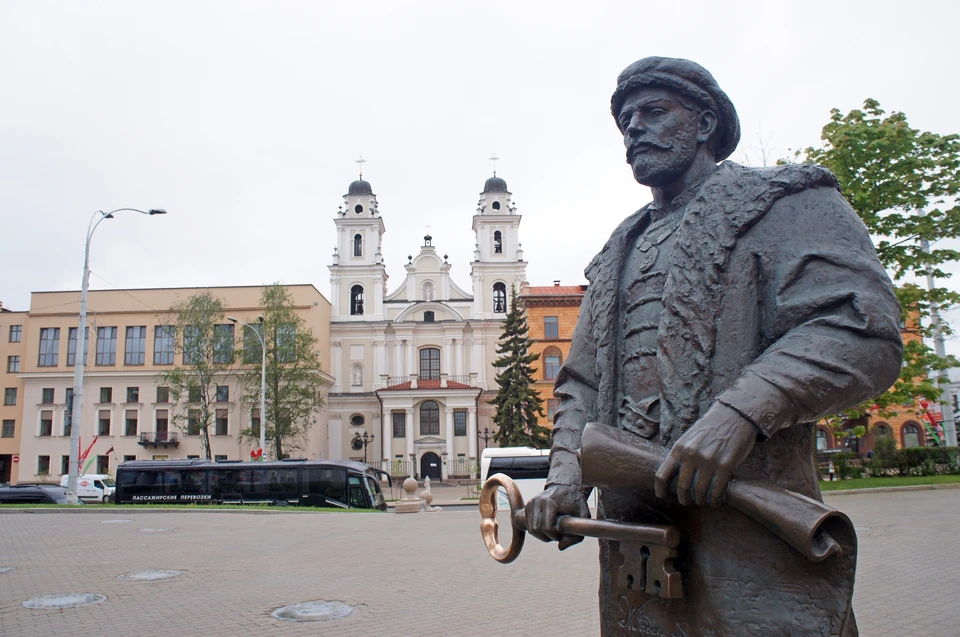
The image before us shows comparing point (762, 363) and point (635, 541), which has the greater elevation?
point (762, 363)

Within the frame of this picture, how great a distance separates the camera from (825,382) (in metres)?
1.81

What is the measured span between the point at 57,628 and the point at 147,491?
83.1 ft

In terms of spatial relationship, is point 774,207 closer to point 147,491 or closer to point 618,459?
point 618,459

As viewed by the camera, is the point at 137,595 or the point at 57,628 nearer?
the point at 57,628

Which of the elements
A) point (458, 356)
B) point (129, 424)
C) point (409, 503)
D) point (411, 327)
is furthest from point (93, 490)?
point (458, 356)

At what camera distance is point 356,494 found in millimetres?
27969

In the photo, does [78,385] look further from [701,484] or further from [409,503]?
[701,484]

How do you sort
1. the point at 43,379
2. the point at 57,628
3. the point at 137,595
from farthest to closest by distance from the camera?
the point at 43,379, the point at 137,595, the point at 57,628

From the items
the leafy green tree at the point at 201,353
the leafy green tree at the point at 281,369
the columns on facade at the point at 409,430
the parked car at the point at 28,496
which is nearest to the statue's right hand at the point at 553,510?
the parked car at the point at 28,496

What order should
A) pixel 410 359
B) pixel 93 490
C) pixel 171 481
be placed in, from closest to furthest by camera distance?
pixel 171 481 < pixel 93 490 < pixel 410 359

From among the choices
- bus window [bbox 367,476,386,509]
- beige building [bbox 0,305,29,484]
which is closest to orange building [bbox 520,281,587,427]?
bus window [bbox 367,476,386,509]

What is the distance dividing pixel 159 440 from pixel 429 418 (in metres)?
20.3

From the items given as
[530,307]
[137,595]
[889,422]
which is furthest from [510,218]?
[137,595]

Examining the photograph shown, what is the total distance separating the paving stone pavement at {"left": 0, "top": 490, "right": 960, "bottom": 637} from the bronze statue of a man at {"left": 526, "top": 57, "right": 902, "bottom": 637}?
4.61m
